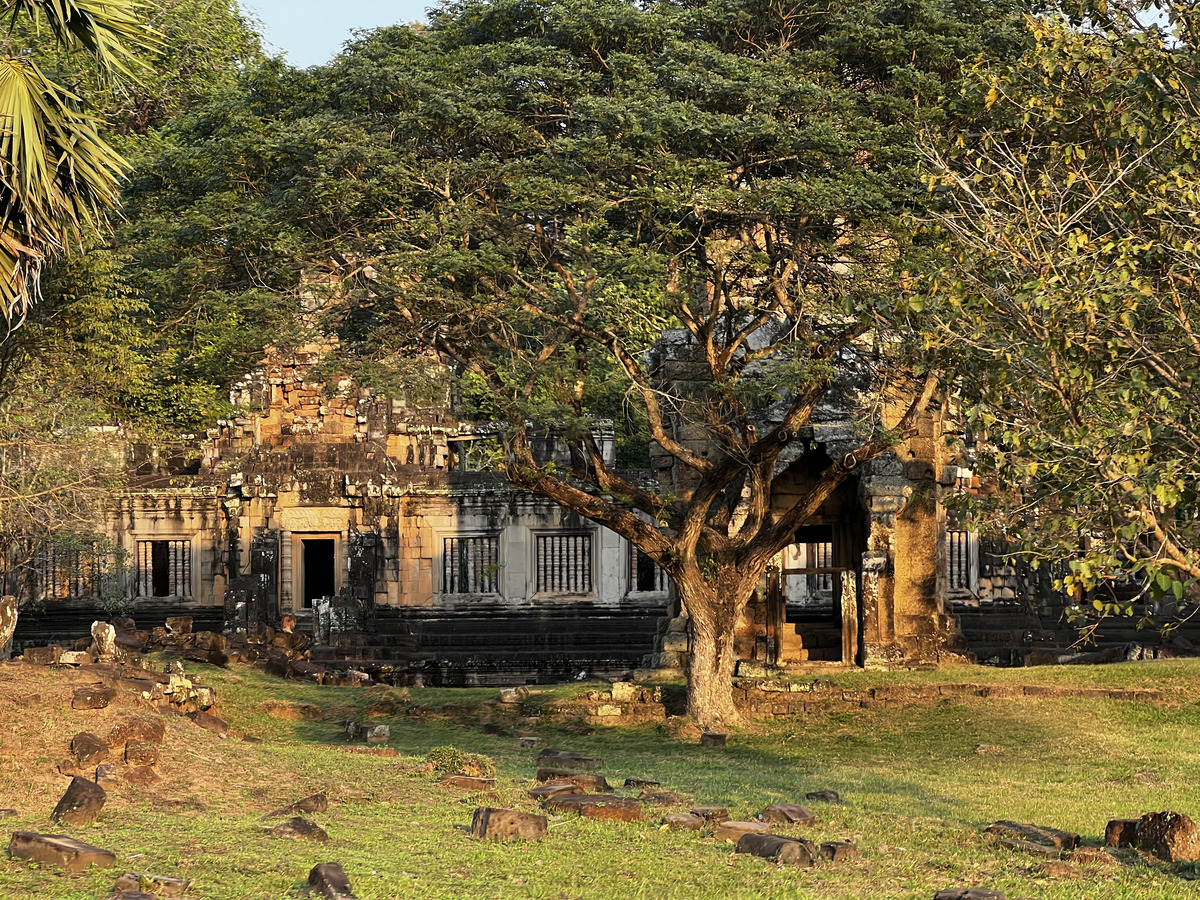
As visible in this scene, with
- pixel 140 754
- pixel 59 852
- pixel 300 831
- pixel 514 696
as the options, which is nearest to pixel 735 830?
pixel 300 831

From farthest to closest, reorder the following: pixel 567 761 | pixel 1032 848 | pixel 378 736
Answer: pixel 378 736 → pixel 567 761 → pixel 1032 848

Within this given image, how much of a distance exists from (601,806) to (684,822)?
0.70 meters

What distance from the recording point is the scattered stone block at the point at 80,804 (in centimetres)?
1017

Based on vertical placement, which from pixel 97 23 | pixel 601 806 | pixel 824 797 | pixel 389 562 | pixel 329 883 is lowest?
pixel 824 797

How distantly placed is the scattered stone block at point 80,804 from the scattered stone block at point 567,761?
4.99m

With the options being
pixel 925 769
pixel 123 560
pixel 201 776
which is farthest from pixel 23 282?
pixel 123 560

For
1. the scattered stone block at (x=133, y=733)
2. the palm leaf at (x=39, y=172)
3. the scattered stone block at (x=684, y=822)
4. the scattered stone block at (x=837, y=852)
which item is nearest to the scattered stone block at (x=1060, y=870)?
the scattered stone block at (x=837, y=852)

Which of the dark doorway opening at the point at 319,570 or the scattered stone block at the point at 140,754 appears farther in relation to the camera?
the dark doorway opening at the point at 319,570

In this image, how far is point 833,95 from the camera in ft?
51.1

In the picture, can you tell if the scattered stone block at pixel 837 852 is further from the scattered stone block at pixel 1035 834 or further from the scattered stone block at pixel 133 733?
the scattered stone block at pixel 133 733

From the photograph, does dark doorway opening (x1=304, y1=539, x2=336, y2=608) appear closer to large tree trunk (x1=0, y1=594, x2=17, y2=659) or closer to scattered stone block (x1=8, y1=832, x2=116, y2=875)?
large tree trunk (x1=0, y1=594, x2=17, y2=659)

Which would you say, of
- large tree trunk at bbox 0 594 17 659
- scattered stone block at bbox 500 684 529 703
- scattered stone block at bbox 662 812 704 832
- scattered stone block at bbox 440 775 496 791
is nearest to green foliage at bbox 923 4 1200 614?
scattered stone block at bbox 662 812 704 832

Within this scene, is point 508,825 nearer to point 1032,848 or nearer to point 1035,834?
point 1032,848

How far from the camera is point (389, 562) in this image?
95.4ft
